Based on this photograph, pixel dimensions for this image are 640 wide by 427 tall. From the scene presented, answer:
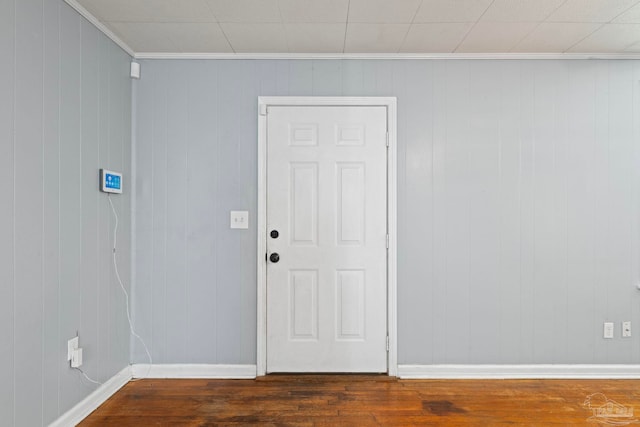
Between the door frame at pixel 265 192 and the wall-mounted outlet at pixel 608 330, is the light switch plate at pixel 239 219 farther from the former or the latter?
the wall-mounted outlet at pixel 608 330

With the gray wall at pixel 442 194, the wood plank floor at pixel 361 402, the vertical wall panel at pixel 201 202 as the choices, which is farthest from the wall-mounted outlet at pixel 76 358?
the vertical wall panel at pixel 201 202

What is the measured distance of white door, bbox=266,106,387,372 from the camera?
2.94m

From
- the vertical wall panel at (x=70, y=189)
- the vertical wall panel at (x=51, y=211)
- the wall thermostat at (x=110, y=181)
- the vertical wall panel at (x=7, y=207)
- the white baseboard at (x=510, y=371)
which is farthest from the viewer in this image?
the white baseboard at (x=510, y=371)

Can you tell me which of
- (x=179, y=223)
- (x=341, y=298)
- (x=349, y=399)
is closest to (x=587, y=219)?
(x=341, y=298)

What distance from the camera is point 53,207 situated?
6.88 ft

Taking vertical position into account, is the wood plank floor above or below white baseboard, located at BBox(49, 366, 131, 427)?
below

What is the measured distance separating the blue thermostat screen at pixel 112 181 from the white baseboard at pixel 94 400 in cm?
128

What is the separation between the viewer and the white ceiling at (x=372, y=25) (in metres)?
2.27

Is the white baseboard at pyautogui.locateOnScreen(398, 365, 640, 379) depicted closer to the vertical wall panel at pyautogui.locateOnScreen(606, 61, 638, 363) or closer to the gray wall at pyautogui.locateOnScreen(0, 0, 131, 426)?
the vertical wall panel at pyautogui.locateOnScreen(606, 61, 638, 363)

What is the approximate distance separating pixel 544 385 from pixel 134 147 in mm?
3405

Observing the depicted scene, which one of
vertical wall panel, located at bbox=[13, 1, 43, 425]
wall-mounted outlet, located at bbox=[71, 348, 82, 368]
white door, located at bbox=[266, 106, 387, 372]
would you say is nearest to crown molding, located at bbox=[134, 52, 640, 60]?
white door, located at bbox=[266, 106, 387, 372]

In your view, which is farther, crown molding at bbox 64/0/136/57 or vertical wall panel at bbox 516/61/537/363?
vertical wall panel at bbox 516/61/537/363

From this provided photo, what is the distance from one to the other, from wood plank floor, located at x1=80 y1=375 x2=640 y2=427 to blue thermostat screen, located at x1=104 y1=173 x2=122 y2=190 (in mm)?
1385

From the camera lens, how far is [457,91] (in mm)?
2965
